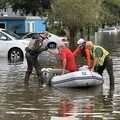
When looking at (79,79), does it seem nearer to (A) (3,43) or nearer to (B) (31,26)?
(A) (3,43)

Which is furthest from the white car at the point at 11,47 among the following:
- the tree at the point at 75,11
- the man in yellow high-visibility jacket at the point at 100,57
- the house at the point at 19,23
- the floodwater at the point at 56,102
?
the house at the point at 19,23

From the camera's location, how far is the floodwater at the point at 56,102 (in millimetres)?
→ 9227

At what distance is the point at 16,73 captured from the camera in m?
17.2

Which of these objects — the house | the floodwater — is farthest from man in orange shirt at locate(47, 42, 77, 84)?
the house

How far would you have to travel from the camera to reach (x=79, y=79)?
42.2 feet

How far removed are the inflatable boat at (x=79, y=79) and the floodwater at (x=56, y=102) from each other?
180 mm

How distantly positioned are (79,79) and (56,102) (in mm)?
2085

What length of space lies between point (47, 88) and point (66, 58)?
106cm

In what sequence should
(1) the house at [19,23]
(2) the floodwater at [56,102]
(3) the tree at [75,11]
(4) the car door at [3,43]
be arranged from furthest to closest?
(1) the house at [19,23], (3) the tree at [75,11], (4) the car door at [3,43], (2) the floodwater at [56,102]

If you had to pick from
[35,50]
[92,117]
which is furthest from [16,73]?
[92,117]

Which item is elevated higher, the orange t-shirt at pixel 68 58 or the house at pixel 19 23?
the house at pixel 19 23

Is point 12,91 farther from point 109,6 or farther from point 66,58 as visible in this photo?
point 109,6

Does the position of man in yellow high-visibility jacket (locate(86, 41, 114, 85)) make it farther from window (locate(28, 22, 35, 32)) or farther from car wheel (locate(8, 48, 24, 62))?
window (locate(28, 22, 35, 32))

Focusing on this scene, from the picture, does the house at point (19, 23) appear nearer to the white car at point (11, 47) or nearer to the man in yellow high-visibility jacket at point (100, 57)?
the white car at point (11, 47)
